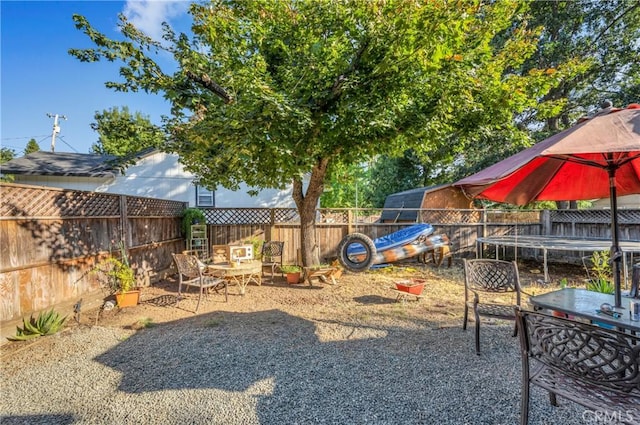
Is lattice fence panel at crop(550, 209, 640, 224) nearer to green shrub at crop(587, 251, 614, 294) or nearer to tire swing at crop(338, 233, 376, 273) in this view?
green shrub at crop(587, 251, 614, 294)

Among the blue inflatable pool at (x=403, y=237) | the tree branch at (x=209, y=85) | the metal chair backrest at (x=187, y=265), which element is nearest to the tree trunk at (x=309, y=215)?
the blue inflatable pool at (x=403, y=237)

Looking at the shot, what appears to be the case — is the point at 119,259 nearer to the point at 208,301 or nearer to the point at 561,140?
the point at 208,301

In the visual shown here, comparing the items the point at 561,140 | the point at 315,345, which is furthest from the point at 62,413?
the point at 561,140

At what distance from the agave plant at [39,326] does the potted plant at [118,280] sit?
3.46 feet

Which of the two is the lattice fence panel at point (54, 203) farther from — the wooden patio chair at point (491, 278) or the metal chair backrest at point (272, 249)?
the wooden patio chair at point (491, 278)

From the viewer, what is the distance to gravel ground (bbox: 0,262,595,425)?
2480 millimetres

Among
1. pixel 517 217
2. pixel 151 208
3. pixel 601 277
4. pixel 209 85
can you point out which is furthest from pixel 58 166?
pixel 517 217

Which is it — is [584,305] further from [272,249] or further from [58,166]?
[58,166]

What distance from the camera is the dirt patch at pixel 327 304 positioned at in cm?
468

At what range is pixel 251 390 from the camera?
2.83 m

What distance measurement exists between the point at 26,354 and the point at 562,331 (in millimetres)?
5485

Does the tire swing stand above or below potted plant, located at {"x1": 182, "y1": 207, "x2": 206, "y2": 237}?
below

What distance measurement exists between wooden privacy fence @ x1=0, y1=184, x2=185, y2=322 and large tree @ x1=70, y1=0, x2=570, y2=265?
1.86 metres

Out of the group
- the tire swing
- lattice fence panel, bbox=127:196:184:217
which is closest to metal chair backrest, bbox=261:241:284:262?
the tire swing
